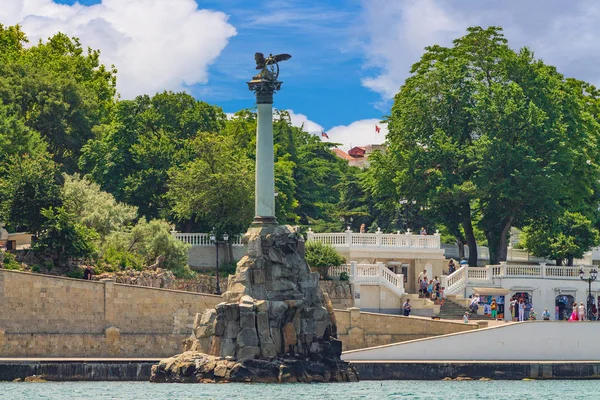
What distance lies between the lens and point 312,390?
178 ft

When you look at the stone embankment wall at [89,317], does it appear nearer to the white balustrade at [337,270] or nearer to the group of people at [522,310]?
the white balustrade at [337,270]

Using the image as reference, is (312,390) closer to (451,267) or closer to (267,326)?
(267,326)

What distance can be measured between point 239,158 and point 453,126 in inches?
386

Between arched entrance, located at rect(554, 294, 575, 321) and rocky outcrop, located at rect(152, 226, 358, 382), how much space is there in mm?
16493

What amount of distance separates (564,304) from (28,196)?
936 inches

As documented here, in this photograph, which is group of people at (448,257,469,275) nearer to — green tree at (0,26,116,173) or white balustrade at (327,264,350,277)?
white balustrade at (327,264,350,277)

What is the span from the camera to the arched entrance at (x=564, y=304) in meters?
72.4

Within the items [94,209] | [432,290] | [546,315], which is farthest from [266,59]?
[546,315]

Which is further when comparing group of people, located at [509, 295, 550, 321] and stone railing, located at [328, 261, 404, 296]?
stone railing, located at [328, 261, 404, 296]

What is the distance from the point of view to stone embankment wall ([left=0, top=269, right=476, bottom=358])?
61.4 meters

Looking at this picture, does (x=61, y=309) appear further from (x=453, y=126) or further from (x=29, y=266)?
(x=453, y=126)

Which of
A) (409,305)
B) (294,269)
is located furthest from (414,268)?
(294,269)

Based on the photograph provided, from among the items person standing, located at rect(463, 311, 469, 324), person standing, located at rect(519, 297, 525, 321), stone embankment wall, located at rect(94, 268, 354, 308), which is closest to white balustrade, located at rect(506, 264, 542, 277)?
person standing, located at rect(519, 297, 525, 321)

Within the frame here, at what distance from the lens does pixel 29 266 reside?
63.9m
